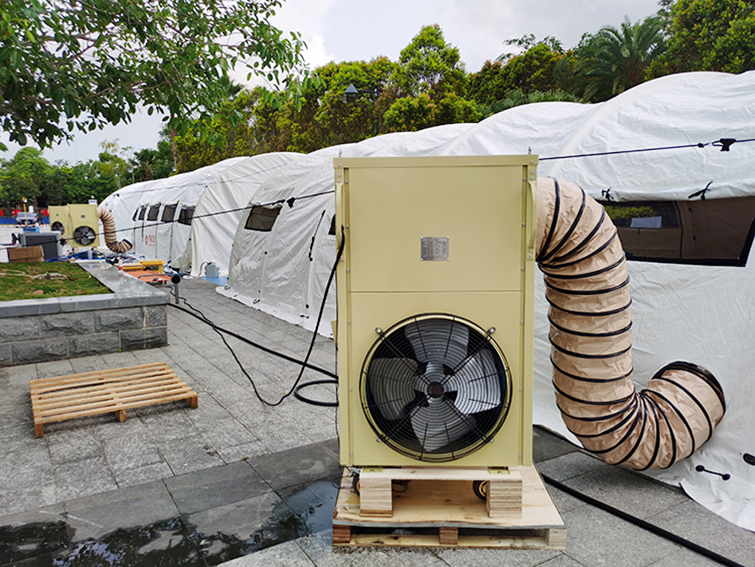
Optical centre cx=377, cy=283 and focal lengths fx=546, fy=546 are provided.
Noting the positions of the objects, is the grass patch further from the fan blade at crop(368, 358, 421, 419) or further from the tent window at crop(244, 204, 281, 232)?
the fan blade at crop(368, 358, 421, 419)

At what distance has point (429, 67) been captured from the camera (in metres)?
28.2

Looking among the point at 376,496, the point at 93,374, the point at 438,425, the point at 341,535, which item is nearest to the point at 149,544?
the point at 341,535

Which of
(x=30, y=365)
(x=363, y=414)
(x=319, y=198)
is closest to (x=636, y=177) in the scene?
(x=363, y=414)

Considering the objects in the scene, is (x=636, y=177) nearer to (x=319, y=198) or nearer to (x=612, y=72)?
(x=319, y=198)

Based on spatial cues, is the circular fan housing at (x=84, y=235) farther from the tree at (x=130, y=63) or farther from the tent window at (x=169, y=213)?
the tree at (x=130, y=63)

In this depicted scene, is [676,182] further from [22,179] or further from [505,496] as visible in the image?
[22,179]

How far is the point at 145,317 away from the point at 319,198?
144 inches

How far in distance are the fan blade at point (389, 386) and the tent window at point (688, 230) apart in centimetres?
260

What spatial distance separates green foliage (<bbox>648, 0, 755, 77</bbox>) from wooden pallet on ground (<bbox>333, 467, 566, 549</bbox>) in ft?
81.1

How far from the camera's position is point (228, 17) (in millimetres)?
6855

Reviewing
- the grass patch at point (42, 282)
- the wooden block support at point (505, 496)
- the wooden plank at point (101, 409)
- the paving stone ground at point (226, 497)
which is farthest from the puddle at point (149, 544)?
the grass patch at point (42, 282)

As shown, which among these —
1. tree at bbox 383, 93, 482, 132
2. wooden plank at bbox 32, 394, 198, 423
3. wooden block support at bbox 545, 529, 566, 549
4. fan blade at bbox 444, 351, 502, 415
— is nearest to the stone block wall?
wooden plank at bbox 32, 394, 198, 423

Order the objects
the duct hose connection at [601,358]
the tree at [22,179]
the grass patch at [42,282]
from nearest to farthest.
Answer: the duct hose connection at [601,358] < the grass patch at [42,282] < the tree at [22,179]

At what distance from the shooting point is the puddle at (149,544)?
2.92 m
